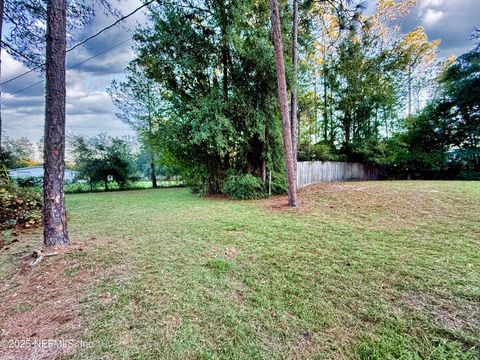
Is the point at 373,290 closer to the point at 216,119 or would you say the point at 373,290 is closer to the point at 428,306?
the point at 428,306

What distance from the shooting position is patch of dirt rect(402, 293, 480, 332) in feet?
4.42

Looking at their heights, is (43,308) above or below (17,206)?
below

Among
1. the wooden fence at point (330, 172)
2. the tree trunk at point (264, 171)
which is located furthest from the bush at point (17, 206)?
the wooden fence at point (330, 172)

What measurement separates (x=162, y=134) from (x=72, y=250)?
4.89m

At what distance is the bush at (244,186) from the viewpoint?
688 centimetres

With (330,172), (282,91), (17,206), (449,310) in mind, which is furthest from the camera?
(330,172)

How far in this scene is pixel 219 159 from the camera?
25.4 ft

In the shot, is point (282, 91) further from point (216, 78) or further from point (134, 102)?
point (134, 102)

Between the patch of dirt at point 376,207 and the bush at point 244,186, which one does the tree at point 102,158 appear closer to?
the bush at point 244,186

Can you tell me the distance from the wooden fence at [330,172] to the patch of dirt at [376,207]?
81.2 inches

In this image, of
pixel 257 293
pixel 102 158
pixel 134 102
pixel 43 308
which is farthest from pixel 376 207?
pixel 102 158

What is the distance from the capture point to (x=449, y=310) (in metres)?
1.48

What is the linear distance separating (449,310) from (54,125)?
13.9 feet

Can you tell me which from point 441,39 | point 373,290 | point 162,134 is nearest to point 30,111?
point 162,134
